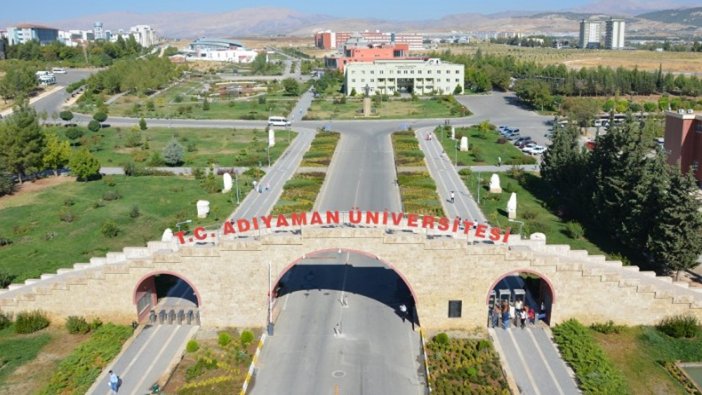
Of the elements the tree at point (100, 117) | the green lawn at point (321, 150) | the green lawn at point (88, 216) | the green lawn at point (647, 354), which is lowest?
the green lawn at point (647, 354)

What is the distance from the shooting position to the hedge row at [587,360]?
30219 mm

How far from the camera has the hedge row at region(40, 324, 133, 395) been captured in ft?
102

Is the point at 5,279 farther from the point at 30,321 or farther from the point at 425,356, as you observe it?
the point at 425,356

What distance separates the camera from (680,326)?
3538 cm

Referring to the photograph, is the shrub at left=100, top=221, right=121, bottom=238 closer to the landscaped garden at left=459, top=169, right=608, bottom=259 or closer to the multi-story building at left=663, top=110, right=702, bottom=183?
the landscaped garden at left=459, top=169, right=608, bottom=259

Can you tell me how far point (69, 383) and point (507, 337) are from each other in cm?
2422

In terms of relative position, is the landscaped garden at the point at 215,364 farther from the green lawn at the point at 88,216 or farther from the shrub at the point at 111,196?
the shrub at the point at 111,196

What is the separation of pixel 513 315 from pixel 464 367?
6773 millimetres

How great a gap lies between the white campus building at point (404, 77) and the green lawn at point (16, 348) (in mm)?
122156

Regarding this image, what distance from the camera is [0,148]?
226 ft

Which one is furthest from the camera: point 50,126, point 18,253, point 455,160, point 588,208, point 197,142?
point 50,126

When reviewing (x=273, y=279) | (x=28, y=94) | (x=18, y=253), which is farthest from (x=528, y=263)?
(x=28, y=94)

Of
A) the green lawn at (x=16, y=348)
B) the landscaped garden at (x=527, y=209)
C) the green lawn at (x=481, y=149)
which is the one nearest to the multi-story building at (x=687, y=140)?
the landscaped garden at (x=527, y=209)

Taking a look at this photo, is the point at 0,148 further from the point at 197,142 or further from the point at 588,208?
the point at 588,208
